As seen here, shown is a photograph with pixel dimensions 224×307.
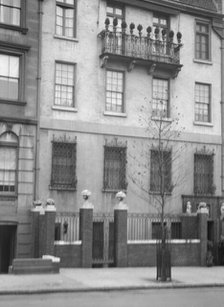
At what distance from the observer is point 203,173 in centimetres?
2934

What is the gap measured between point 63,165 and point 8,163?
9.21ft

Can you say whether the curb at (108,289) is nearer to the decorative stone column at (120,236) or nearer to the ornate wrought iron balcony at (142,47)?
the decorative stone column at (120,236)

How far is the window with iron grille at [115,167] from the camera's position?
26844mm

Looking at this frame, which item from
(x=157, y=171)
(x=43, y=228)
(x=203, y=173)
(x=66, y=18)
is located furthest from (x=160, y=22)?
(x=43, y=228)

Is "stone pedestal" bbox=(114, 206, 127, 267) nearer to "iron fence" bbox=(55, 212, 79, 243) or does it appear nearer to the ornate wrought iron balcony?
"iron fence" bbox=(55, 212, 79, 243)

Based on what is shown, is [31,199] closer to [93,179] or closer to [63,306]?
[93,179]

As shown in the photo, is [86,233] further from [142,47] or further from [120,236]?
[142,47]

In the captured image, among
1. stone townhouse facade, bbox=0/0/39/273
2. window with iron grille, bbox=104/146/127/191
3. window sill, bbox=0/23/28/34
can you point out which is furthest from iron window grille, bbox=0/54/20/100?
window with iron grille, bbox=104/146/127/191

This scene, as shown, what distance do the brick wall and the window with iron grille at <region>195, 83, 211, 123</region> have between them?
1109 centimetres

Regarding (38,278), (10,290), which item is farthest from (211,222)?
→ (10,290)

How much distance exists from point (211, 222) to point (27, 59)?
12.4 m

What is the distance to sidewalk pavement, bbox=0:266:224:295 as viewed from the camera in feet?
54.6

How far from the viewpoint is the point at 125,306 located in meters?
13.9

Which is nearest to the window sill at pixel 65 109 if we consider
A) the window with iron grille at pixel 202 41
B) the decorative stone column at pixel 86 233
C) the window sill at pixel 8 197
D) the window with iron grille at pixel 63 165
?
the window with iron grille at pixel 63 165
